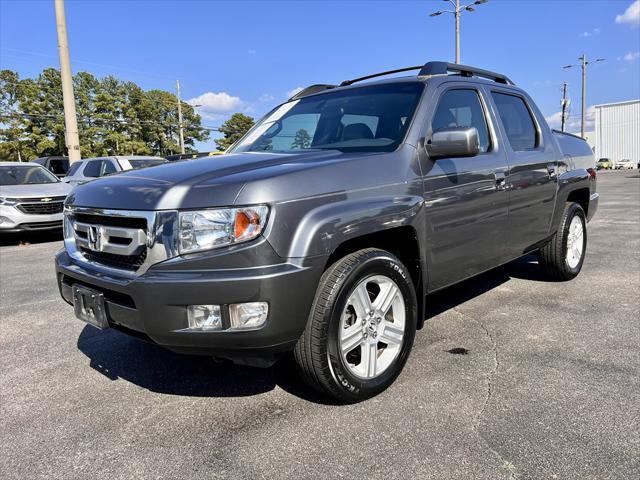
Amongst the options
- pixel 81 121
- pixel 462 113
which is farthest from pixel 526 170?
pixel 81 121

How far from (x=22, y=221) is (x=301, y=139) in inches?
316

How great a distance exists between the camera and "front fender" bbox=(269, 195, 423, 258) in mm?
2375

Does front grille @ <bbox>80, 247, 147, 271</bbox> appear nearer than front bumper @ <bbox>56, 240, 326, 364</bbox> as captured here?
No

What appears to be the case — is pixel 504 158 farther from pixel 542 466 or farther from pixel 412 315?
pixel 542 466

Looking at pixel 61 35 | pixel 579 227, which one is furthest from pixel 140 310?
pixel 61 35

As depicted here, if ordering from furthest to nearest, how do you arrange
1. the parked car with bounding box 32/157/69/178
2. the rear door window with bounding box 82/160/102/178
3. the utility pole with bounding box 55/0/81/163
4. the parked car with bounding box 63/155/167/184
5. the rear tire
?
the parked car with bounding box 32/157/69/178 < the utility pole with bounding box 55/0/81/163 < the rear door window with bounding box 82/160/102/178 < the parked car with bounding box 63/155/167/184 < the rear tire

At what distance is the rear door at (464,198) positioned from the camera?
10.5ft

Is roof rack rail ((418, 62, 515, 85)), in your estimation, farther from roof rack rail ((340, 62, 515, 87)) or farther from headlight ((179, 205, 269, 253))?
headlight ((179, 205, 269, 253))

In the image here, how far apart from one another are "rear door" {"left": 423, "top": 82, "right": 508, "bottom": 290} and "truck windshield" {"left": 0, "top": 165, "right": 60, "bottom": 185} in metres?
9.97

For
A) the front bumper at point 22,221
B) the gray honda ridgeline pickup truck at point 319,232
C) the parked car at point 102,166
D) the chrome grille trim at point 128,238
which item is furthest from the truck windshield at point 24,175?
the chrome grille trim at point 128,238

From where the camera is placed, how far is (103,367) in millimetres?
3412

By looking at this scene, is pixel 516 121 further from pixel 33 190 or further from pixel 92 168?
pixel 92 168

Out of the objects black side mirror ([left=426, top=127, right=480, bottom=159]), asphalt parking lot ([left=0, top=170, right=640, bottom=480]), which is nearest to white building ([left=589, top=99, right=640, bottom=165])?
asphalt parking lot ([left=0, top=170, right=640, bottom=480])

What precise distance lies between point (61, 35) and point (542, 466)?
1728cm
